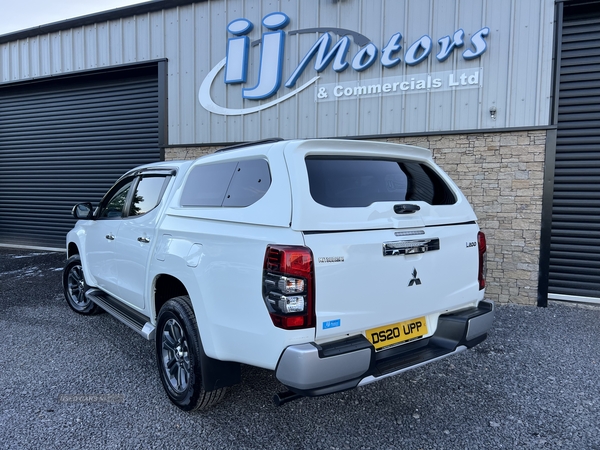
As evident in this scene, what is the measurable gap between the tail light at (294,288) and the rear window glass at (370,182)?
444 mm

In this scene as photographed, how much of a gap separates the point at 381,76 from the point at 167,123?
14.3 feet

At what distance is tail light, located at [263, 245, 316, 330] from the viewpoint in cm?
220

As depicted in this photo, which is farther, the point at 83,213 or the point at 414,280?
the point at 83,213

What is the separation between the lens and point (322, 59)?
6.90m

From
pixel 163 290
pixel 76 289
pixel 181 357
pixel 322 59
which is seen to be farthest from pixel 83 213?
pixel 322 59

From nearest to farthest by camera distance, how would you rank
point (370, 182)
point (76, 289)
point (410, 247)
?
point (410, 247) < point (370, 182) < point (76, 289)

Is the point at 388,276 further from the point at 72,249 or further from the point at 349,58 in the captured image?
the point at 349,58

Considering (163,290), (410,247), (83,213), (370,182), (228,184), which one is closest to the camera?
(410,247)

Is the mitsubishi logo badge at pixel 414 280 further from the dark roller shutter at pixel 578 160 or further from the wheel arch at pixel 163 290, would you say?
the dark roller shutter at pixel 578 160

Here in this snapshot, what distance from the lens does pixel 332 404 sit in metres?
3.08

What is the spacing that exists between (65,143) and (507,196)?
973 centimetres

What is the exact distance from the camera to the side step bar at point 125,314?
342 cm

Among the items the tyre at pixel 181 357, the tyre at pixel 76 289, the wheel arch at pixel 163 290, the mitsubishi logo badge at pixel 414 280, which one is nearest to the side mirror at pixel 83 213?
the tyre at pixel 76 289

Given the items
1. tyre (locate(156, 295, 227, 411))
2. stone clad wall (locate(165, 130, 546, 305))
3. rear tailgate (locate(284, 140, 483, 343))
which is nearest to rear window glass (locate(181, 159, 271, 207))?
rear tailgate (locate(284, 140, 483, 343))
